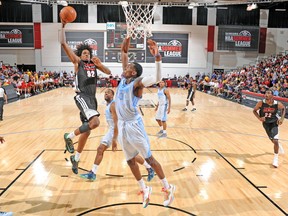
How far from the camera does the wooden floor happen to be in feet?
13.1

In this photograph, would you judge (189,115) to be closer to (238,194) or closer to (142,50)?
(238,194)

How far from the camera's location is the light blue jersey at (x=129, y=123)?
139 inches

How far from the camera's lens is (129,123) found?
142 inches

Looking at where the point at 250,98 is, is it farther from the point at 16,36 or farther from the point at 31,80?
the point at 16,36

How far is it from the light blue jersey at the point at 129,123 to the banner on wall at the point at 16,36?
87.3 feet

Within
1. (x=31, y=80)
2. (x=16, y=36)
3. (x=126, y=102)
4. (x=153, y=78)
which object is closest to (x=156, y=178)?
(x=126, y=102)

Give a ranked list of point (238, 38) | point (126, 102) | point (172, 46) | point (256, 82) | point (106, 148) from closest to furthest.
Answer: point (126, 102), point (106, 148), point (256, 82), point (238, 38), point (172, 46)

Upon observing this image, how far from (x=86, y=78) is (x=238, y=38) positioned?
25.9 metres

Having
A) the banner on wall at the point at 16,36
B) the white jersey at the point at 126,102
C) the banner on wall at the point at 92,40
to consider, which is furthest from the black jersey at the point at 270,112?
the banner on wall at the point at 16,36

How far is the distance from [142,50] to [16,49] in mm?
11781

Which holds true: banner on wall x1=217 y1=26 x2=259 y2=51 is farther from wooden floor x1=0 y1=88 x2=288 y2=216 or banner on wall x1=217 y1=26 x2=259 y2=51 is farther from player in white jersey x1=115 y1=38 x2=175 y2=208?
player in white jersey x1=115 y1=38 x2=175 y2=208

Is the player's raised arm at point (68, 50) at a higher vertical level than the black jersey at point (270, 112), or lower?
higher

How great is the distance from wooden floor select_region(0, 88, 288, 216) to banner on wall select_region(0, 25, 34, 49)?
2014cm

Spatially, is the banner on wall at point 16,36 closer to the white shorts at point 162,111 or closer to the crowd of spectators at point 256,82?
the crowd of spectators at point 256,82
